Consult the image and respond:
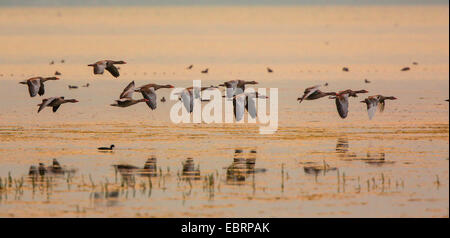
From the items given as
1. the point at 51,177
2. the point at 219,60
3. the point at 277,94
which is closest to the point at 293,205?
the point at 51,177

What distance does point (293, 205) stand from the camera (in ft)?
71.8

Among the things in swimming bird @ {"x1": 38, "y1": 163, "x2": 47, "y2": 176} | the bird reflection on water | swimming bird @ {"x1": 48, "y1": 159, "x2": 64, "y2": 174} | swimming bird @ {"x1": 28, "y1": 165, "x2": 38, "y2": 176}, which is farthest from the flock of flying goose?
swimming bird @ {"x1": 28, "y1": 165, "x2": 38, "y2": 176}

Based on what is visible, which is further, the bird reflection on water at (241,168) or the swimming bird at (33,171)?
the swimming bird at (33,171)

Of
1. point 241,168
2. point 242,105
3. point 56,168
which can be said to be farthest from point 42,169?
point 242,105

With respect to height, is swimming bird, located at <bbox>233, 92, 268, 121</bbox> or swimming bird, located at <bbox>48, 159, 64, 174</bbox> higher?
swimming bird, located at <bbox>233, 92, 268, 121</bbox>

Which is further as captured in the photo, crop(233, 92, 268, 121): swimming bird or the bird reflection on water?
crop(233, 92, 268, 121): swimming bird

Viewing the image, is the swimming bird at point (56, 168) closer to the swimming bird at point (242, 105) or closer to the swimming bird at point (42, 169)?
the swimming bird at point (42, 169)

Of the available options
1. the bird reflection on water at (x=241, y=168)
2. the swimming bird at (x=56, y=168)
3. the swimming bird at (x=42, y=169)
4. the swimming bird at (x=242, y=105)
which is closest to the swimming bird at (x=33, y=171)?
the swimming bird at (x=42, y=169)

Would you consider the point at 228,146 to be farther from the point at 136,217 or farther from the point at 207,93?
the point at 207,93

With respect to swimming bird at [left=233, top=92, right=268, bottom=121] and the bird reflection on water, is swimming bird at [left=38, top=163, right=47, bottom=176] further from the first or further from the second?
swimming bird at [left=233, top=92, right=268, bottom=121]

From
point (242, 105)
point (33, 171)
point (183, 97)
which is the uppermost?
point (183, 97)

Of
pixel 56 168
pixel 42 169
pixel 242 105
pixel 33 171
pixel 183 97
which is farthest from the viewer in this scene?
pixel 183 97

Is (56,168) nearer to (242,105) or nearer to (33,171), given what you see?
(33,171)

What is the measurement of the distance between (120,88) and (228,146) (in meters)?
30.9
